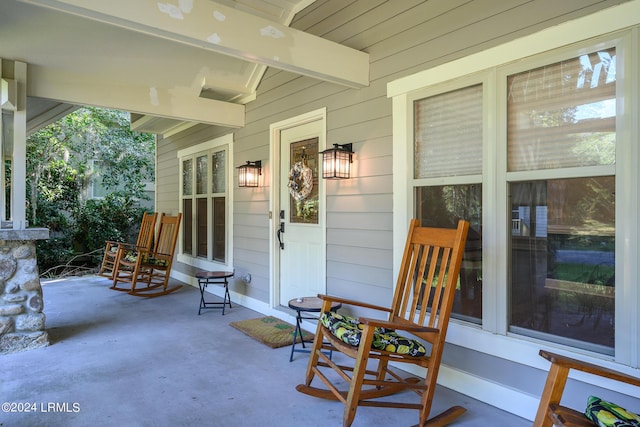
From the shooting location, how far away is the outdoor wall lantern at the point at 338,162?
3158 mm

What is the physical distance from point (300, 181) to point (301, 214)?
13.8 inches

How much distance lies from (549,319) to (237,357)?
2.20 m

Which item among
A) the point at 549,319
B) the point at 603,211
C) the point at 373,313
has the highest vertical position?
the point at 603,211

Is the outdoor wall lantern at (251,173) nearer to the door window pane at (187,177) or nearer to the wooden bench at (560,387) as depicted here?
the door window pane at (187,177)

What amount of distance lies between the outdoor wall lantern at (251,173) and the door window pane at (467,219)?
2.31m

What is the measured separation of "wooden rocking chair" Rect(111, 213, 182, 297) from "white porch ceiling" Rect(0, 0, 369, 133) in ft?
6.68

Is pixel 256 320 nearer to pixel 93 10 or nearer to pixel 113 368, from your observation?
pixel 113 368

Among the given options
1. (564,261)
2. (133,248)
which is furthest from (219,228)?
(564,261)

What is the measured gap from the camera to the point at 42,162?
723 cm

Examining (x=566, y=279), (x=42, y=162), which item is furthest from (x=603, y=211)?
(x=42, y=162)

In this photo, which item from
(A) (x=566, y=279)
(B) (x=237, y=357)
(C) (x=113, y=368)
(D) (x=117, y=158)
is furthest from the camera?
(D) (x=117, y=158)

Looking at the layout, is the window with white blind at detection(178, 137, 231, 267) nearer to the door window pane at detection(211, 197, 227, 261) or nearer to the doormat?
the door window pane at detection(211, 197, 227, 261)

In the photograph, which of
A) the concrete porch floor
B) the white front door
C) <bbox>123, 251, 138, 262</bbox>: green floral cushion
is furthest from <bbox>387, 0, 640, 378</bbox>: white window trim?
<bbox>123, 251, 138, 262</bbox>: green floral cushion

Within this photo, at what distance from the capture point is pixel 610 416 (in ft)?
4.10
